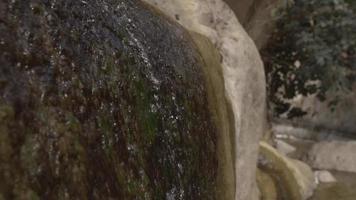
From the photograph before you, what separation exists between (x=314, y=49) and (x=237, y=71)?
9.64ft

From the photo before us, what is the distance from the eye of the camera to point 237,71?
399 cm

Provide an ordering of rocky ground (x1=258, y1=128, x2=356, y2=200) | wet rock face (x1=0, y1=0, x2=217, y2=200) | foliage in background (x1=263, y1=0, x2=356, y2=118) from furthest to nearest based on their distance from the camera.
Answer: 1. foliage in background (x1=263, y1=0, x2=356, y2=118)
2. rocky ground (x1=258, y1=128, x2=356, y2=200)
3. wet rock face (x1=0, y1=0, x2=217, y2=200)

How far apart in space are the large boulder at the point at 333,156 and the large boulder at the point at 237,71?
302cm

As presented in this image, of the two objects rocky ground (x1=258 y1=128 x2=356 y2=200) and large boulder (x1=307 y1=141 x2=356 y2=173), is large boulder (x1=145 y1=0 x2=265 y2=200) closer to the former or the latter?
rocky ground (x1=258 y1=128 x2=356 y2=200)

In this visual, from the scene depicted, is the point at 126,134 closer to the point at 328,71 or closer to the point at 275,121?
the point at 328,71

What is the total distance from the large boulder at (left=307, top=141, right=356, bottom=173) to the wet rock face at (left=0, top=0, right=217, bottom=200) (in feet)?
15.3

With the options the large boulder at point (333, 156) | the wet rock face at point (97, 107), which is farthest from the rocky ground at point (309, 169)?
the wet rock face at point (97, 107)

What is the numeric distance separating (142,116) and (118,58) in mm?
230

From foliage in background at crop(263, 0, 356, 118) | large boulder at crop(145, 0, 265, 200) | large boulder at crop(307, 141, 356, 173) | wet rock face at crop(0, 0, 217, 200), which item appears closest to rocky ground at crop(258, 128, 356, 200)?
large boulder at crop(307, 141, 356, 173)

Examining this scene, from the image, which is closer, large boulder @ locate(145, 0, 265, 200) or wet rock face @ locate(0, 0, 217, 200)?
wet rock face @ locate(0, 0, 217, 200)

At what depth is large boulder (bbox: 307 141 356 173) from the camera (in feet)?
23.7

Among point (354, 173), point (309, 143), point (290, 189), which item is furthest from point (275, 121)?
point (290, 189)

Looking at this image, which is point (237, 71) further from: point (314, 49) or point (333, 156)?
point (333, 156)

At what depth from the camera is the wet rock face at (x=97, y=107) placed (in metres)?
1.70
